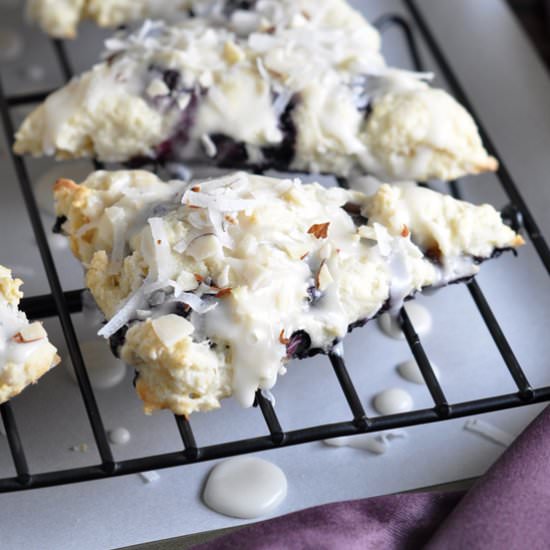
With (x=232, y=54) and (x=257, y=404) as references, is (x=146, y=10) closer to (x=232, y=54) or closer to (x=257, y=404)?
(x=232, y=54)

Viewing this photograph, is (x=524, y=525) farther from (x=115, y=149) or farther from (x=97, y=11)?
(x=97, y=11)

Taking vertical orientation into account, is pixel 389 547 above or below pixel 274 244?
below

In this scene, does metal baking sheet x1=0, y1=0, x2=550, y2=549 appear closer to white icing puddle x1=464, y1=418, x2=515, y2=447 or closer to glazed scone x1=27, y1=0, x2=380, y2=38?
white icing puddle x1=464, y1=418, x2=515, y2=447

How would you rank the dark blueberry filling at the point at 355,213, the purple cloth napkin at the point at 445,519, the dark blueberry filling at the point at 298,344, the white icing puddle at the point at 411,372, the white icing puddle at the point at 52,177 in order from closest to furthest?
the purple cloth napkin at the point at 445,519
the dark blueberry filling at the point at 298,344
the dark blueberry filling at the point at 355,213
the white icing puddle at the point at 411,372
the white icing puddle at the point at 52,177

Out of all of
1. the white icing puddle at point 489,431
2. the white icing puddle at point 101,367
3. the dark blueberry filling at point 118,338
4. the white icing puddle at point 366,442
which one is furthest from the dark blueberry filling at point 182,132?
the white icing puddle at point 489,431

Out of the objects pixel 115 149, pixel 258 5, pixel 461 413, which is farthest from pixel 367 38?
pixel 461 413

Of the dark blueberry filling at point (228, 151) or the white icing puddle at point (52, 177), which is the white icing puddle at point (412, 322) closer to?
the dark blueberry filling at point (228, 151)

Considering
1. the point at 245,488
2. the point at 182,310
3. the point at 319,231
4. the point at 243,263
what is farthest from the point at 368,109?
the point at 245,488

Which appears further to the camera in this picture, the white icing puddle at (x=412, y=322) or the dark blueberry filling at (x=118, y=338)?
the white icing puddle at (x=412, y=322)
